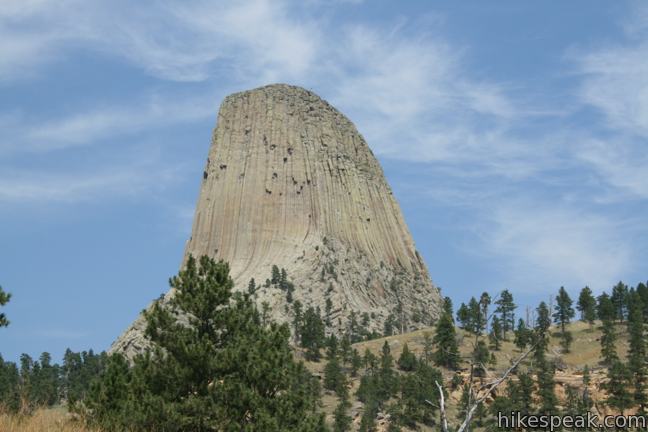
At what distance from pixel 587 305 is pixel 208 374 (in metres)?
118

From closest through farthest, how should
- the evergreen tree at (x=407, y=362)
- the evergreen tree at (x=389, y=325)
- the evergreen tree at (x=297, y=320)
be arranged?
the evergreen tree at (x=407, y=362), the evergreen tree at (x=297, y=320), the evergreen tree at (x=389, y=325)

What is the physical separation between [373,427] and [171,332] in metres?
60.3

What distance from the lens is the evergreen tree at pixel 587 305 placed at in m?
138

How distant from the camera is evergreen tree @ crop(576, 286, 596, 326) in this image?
5448 inches

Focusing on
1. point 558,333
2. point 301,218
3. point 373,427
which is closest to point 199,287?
point 373,427

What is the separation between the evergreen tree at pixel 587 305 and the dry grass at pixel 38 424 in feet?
418

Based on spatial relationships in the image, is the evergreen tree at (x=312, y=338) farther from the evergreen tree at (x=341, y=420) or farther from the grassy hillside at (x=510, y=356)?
the evergreen tree at (x=341, y=420)

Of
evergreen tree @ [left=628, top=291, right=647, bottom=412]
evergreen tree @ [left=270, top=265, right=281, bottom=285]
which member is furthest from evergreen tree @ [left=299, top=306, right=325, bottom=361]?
evergreen tree @ [left=628, top=291, right=647, bottom=412]

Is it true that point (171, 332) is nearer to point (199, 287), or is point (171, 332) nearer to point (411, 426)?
point (199, 287)

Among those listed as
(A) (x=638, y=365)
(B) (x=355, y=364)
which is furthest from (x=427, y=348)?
(A) (x=638, y=365)

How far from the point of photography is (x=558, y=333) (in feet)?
445

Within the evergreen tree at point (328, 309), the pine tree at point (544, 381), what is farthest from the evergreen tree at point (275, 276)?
the pine tree at point (544, 381)

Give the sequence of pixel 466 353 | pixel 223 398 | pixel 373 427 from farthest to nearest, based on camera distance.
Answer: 1. pixel 466 353
2. pixel 373 427
3. pixel 223 398

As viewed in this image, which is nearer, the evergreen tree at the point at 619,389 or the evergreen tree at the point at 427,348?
the evergreen tree at the point at 619,389
